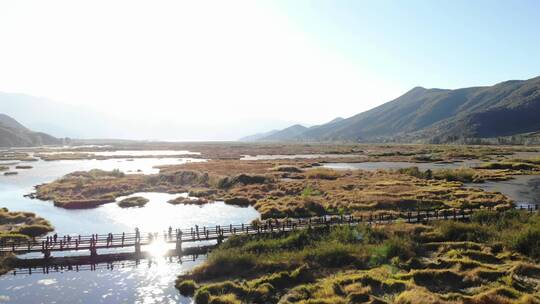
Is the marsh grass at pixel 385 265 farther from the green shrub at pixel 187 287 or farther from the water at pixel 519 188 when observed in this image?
the water at pixel 519 188

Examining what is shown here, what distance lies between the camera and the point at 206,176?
313 ft

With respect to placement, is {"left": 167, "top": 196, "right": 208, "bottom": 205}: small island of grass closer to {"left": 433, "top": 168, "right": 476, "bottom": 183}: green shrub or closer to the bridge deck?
the bridge deck

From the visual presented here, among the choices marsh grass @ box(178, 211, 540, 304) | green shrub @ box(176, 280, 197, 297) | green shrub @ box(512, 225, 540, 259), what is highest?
green shrub @ box(512, 225, 540, 259)

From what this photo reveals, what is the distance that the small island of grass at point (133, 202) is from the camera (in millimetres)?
69025

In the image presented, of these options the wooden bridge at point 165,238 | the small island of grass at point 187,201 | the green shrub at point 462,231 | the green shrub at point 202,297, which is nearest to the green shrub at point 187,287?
the green shrub at point 202,297

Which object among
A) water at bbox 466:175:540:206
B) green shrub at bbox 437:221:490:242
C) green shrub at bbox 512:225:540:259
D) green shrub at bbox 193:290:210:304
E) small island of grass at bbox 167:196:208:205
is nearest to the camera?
green shrub at bbox 193:290:210:304

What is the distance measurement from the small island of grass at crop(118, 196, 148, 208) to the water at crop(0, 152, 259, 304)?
41.1 inches

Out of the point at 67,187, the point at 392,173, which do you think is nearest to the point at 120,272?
the point at 67,187

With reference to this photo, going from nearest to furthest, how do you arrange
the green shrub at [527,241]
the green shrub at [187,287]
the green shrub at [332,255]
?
the green shrub at [187,287] < the green shrub at [527,241] < the green shrub at [332,255]

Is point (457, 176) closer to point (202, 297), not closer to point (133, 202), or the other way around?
point (133, 202)

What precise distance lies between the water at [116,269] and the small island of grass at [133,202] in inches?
41.1

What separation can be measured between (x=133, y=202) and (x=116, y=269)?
3323 cm

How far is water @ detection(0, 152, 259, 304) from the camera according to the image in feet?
103

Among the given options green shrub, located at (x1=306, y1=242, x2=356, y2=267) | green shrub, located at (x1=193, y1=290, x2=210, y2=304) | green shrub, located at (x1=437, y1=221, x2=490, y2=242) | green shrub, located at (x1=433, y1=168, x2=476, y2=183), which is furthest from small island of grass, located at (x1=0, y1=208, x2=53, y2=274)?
green shrub, located at (x1=433, y1=168, x2=476, y2=183)
